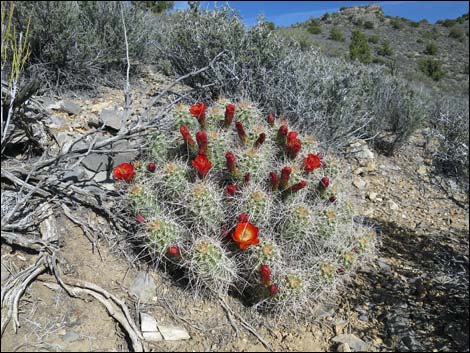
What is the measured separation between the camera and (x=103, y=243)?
2.71 m

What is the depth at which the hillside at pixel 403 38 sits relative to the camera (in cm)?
1869

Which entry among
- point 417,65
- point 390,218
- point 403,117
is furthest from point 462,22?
point 390,218

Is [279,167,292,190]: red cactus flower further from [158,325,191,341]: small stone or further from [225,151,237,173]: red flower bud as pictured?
[158,325,191,341]: small stone

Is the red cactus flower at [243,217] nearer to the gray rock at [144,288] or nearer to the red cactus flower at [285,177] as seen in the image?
the red cactus flower at [285,177]

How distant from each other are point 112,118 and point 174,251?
1.83 metres

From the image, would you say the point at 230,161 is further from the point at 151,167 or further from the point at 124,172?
the point at 124,172

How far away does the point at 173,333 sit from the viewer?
2.21m

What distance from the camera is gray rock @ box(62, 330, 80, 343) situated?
6.72ft

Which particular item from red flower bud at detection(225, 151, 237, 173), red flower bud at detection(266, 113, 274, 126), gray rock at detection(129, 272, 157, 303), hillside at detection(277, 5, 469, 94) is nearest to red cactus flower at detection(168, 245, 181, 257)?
gray rock at detection(129, 272, 157, 303)

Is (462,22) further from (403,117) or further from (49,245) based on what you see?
(49,245)

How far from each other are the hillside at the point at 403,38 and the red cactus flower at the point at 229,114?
15322mm

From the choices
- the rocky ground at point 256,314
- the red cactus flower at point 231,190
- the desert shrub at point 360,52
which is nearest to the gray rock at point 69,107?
the rocky ground at point 256,314

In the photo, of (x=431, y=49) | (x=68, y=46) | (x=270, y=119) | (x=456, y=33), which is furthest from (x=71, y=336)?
(x=456, y=33)

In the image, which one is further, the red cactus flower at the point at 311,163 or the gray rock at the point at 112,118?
the gray rock at the point at 112,118
